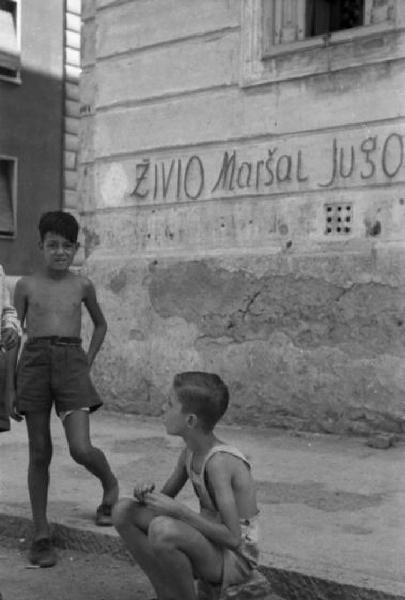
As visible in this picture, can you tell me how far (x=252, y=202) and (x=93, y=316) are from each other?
132 inches

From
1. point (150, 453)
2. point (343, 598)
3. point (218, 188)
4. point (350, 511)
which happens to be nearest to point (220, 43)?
point (218, 188)

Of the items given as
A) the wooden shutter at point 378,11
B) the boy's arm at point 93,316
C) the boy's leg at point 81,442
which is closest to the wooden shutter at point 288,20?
the wooden shutter at point 378,11

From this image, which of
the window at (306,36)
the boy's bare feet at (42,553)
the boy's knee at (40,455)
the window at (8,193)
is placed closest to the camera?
the boy's bare feet at (42,553)

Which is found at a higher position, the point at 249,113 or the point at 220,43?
the point at 220,43

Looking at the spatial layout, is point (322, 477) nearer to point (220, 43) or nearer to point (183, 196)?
point (183, 196)

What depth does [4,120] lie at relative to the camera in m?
16.7

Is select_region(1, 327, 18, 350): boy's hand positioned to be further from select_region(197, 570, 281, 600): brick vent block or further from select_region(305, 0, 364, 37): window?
select_region(305, 0, 364, 37): window

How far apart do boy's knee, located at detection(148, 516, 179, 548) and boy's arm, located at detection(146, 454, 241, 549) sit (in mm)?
35

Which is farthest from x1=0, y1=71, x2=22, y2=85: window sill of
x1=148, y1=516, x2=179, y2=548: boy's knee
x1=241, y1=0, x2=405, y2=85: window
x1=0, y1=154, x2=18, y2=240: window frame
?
x1=148, y1=516, x2=179, y2=548: boy's knee

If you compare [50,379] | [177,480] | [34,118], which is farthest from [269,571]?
[34,118]

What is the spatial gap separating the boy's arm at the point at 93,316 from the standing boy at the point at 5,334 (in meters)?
0.85

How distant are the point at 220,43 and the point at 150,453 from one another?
3624 mm

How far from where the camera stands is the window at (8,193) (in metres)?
16.8

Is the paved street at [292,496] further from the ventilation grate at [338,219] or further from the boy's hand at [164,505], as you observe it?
the ventilation grate at [338,219]
